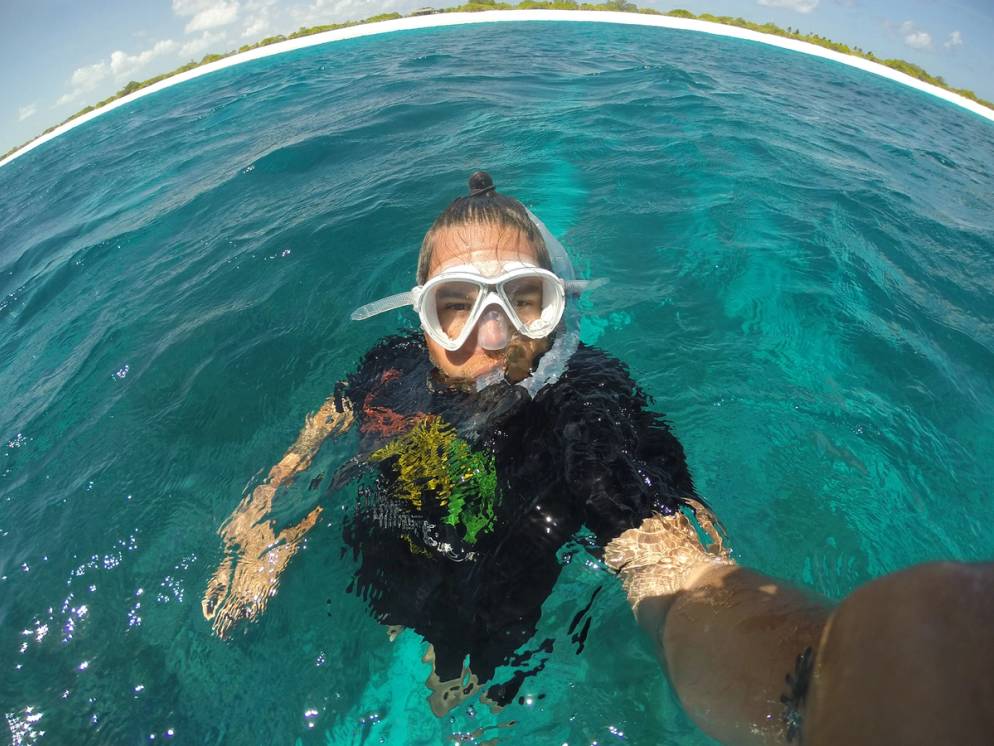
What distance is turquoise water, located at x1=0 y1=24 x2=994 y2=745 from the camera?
6.73 ft

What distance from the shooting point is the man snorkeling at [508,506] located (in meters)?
1.14

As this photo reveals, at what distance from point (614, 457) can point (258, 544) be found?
175 cm

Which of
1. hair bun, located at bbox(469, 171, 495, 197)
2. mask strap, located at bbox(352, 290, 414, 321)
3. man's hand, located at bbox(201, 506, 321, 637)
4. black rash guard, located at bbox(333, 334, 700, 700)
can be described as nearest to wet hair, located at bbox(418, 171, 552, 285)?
hair bun, located at bbox(469, 171, 495, 197)

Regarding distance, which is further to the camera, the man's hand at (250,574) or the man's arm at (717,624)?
the man's hand at (250,574)

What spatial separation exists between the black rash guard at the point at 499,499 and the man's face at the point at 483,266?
116 millimetres

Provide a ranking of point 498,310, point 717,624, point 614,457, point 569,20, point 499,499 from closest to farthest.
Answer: point 717,624
point 614,457
point 499,499
point 498,310
point 569,20

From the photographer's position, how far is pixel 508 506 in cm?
174

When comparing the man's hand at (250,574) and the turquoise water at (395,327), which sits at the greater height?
the man's hand at (250,574)

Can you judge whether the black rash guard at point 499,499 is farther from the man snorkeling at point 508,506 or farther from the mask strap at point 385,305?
the mask strap at point 385,305

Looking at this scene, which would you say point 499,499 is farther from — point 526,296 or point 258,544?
point 258,544

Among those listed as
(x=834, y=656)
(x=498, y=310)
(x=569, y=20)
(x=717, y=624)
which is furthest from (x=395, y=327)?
(x=569, y=20)

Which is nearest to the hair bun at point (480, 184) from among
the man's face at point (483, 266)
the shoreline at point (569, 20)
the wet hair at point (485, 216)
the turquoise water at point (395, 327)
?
the wet hair at point (485, 216)

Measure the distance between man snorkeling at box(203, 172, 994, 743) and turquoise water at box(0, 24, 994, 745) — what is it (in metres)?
0.26

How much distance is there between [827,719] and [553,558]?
1159 mm
